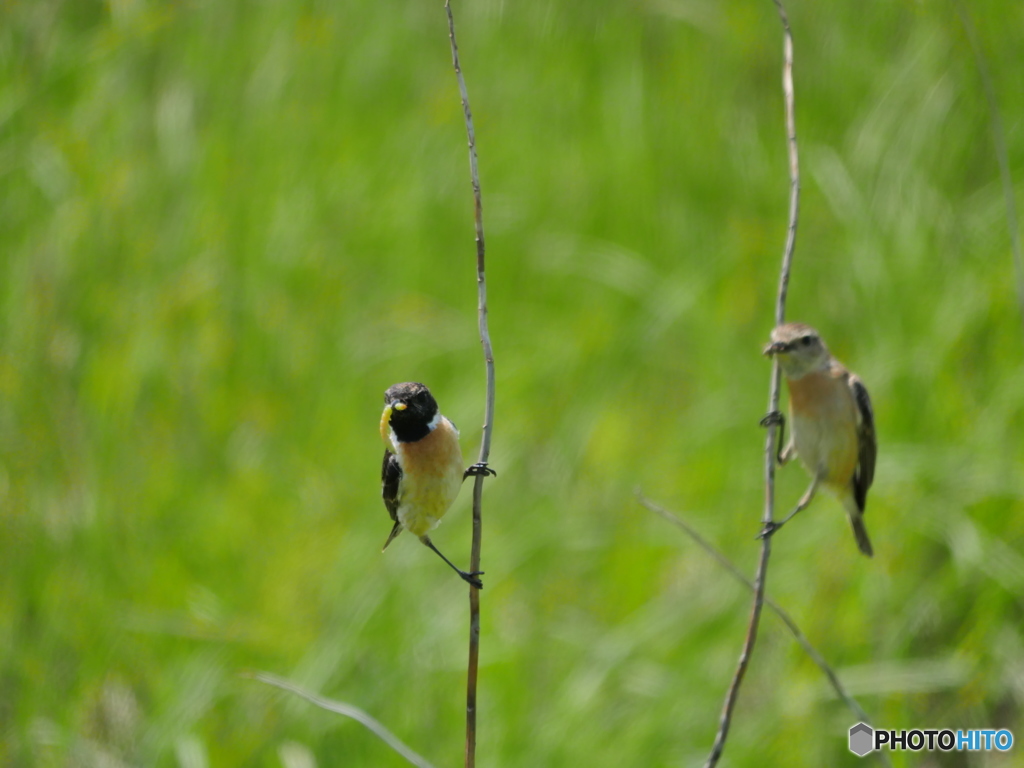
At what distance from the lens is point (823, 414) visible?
3.20 m

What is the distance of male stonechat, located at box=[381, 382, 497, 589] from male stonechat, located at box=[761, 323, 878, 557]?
0.97 meters

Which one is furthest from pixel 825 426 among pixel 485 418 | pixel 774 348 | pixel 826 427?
pixel 485 418

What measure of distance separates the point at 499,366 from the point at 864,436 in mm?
3205

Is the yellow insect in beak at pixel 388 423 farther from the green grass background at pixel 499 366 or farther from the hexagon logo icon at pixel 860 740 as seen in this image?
the hexagon logo icon at pixel 860 740

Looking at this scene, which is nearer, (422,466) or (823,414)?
(422,466)

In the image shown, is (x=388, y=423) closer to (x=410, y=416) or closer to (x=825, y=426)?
(x=410, y=416)

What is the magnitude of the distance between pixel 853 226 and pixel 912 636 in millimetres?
2548

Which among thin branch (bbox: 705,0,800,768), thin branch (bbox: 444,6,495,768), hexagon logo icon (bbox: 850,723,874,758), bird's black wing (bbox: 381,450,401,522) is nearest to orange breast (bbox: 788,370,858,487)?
thin branch (bbox: 705,0,800,768)

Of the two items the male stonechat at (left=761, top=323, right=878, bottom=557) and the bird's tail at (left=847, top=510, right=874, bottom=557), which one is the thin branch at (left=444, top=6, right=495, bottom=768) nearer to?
the male stonechat at (left=761, top=323, right=878, bottom=557)

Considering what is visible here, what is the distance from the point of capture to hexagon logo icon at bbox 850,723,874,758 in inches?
167

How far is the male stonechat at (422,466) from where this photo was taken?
8.95 ft

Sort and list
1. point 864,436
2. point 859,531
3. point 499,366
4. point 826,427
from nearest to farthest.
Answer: point 826,427, point 864,436, point 859,531, point 499,366

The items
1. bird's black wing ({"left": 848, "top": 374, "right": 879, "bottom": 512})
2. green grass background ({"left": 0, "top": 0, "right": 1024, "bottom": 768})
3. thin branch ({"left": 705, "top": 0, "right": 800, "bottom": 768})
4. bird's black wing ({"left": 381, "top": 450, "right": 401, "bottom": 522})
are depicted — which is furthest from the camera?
green grass background ({"left": 0, "top": 0, "right": 1024, "bottom": 768})

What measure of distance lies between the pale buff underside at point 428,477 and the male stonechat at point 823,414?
3.14ft
